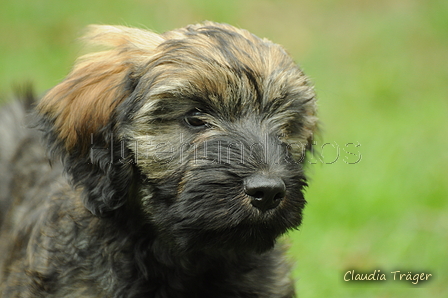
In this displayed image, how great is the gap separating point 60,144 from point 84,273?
797mm

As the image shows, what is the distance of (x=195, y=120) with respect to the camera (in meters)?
3.28

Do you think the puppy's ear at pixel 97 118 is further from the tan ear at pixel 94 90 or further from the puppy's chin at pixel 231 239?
the puppy's chin at pixel 231 239

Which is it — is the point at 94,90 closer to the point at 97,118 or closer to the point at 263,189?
the point at 97,118

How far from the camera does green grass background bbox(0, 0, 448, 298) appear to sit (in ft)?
18.3

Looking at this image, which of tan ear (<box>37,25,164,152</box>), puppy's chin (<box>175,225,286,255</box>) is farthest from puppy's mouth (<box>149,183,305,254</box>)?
tan ear (<box>37,25,164,152</box>)

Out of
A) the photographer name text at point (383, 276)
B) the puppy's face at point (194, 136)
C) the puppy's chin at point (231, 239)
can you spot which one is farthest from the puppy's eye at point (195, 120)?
the photographer name text at point (383, 276)

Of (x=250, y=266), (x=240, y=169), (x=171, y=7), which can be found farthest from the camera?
(x=171, y=7)

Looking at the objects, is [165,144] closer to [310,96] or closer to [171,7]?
[310,96]

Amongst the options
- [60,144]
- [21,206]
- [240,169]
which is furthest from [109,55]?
[21,206]

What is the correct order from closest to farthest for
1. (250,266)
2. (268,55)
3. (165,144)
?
(165,144) < (268,55) < (250,266)

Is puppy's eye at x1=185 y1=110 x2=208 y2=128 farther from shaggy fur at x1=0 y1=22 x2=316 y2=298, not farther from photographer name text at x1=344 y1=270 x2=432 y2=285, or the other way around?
photographer name text at x1=344 y1=270 x2=432 y2=285

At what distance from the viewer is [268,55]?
3.47m

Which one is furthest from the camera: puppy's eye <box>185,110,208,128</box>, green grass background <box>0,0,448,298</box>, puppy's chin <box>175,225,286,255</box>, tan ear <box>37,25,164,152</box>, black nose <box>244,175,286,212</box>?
green grass background <box>0,0,448,298</box>

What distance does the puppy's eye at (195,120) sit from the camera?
3266mm
